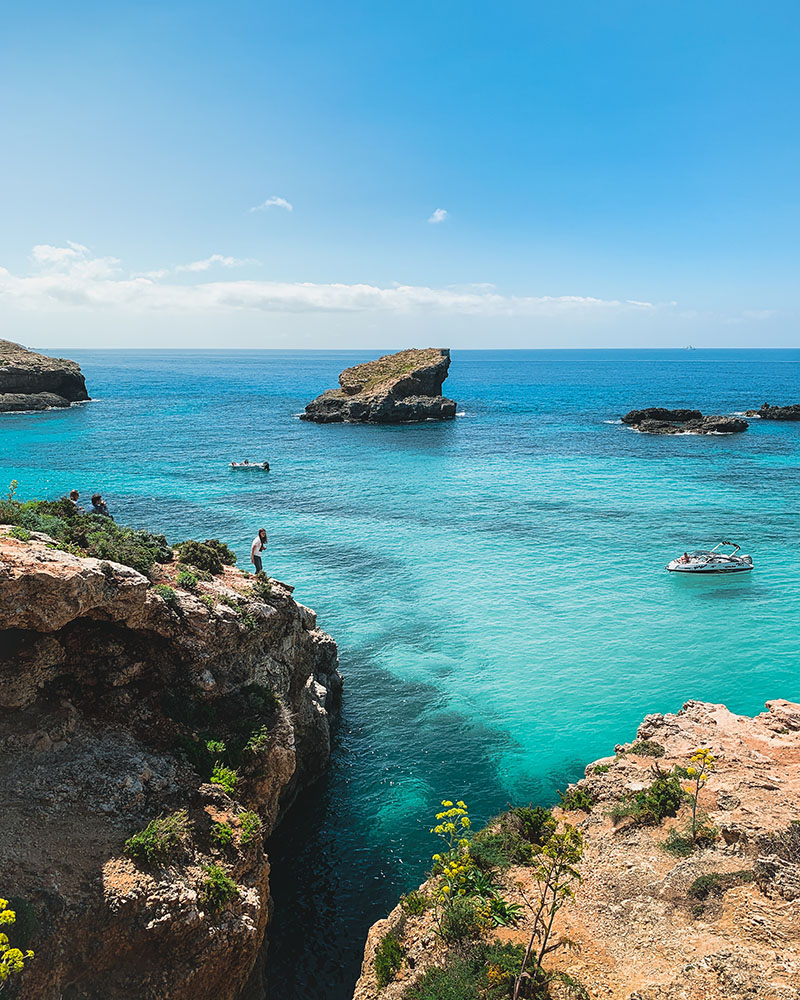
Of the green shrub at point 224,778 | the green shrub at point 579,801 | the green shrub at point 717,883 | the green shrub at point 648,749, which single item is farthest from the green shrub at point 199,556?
the green shrub at point 717,883

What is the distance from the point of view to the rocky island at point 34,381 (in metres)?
105

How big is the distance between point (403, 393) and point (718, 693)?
80.0 meters

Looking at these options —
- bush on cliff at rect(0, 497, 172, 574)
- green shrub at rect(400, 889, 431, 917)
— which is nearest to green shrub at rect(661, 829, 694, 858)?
green shrub at rect(400, 889, 431, 917)

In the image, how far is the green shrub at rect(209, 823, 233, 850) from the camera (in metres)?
13.2

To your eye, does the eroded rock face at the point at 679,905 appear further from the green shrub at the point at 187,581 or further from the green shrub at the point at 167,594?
the green shrub at the point at 187,581

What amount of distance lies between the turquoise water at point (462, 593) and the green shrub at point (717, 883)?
24.7 ft

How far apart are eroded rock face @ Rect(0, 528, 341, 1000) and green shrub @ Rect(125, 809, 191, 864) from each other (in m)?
0.17

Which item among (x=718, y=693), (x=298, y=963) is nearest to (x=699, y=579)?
(x=718, y=693)

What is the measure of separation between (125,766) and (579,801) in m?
11.8

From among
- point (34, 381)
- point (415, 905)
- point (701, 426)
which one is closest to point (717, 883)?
point (415, 905)

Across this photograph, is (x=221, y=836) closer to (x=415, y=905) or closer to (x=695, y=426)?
(x=415, y=905)

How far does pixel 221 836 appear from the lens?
13.2 metres

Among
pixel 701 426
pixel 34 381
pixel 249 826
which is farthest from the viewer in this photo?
→ pixel 34 381

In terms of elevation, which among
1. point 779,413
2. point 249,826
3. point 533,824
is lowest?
point 533,824
